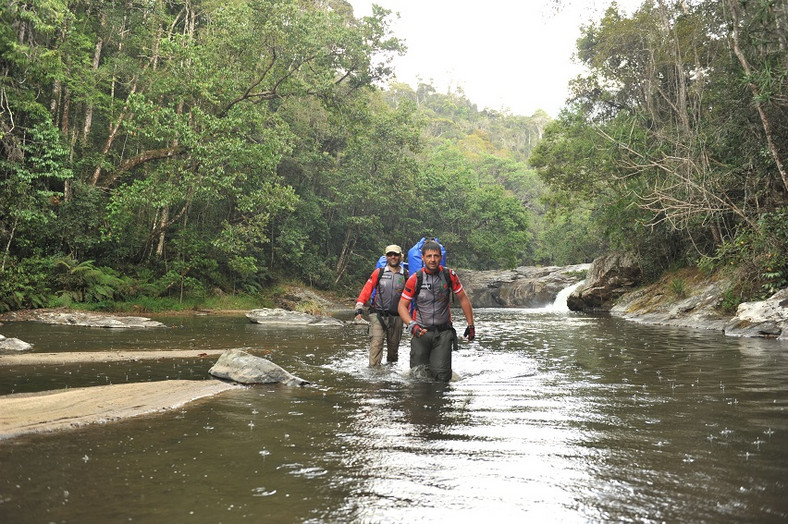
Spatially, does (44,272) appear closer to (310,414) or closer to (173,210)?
(173,210)

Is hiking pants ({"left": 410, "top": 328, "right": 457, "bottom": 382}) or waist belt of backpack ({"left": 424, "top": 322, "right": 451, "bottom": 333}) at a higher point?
waist belt of backpack ({"left": 424, "top": 322, "right": 451, "bottom": 333})

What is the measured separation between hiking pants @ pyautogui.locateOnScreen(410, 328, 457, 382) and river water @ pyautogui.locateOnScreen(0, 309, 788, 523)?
0.29 metres

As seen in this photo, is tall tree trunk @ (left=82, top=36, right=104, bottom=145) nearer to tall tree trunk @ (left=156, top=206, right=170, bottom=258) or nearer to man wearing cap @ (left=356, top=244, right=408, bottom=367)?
tall tree trunk @ (left=156, top=206, right=170, bottom=258)

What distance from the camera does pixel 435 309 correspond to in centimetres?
725

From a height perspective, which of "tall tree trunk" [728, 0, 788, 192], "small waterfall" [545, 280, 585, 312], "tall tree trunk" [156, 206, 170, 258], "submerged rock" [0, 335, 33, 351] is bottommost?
"small waterfall" [545, 280, 585, 312]

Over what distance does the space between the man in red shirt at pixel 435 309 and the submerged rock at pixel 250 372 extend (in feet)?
5.41

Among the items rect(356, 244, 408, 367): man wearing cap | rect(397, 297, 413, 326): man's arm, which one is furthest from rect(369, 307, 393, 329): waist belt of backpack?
rect(397, 297, 413, 326): man's arm

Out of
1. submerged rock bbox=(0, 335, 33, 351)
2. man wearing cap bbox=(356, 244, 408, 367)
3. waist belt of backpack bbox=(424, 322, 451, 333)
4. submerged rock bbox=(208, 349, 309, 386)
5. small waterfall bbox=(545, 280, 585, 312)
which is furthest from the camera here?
small waterfall bbox=(545, 280, 585, 312)

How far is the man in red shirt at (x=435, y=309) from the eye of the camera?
7.20 m

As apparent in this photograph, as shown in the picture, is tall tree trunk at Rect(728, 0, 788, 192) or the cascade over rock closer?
tall tree trunk at Rect(728, 0, 788, 192)

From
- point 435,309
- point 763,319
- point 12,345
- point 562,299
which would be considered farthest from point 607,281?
point 12,345

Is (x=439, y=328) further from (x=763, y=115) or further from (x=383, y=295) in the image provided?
(x=763, y=115)

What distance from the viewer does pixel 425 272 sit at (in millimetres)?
7258

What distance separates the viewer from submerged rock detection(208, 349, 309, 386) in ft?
22.4
